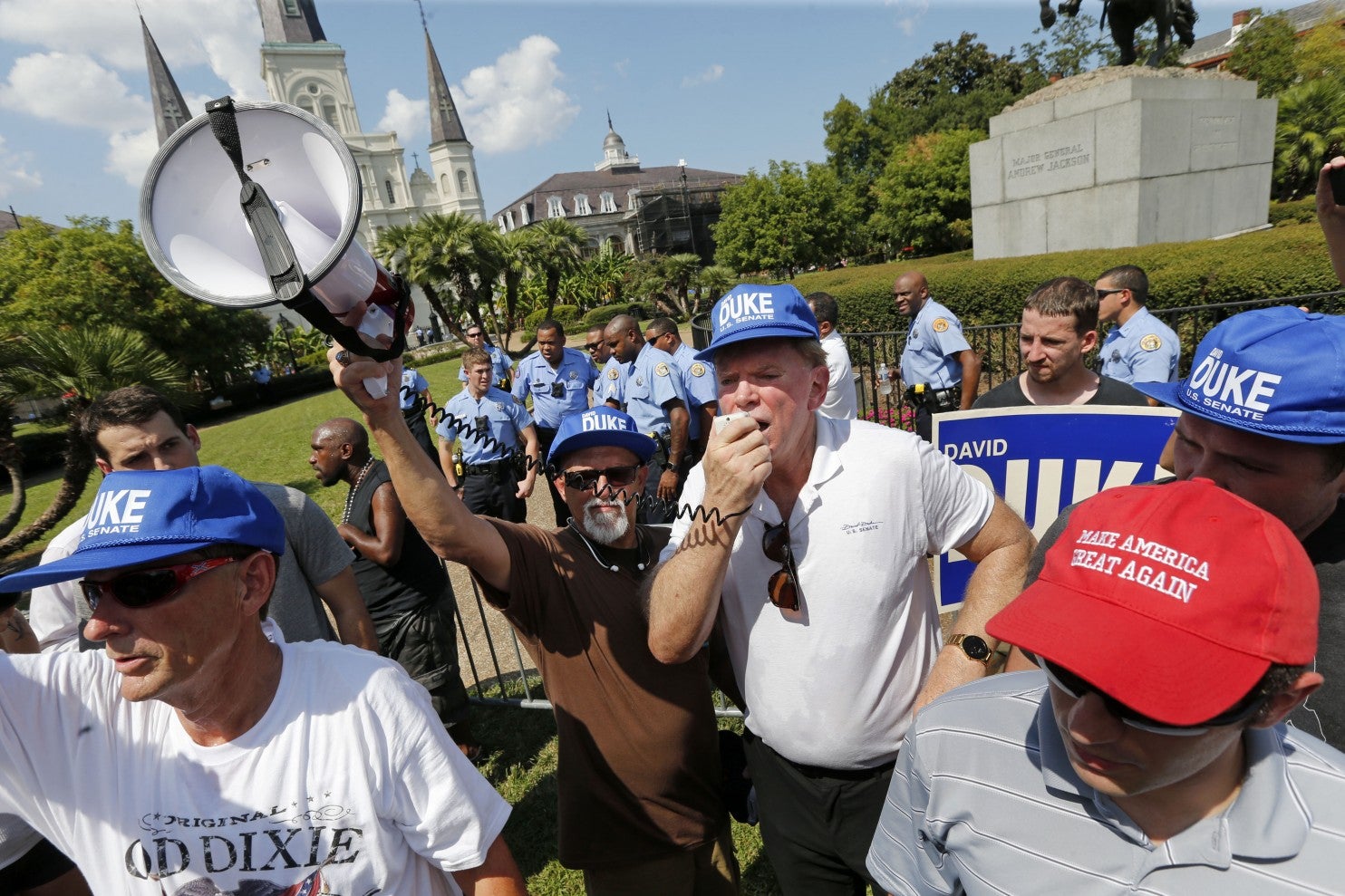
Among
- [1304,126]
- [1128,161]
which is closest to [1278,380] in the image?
[1128,161]

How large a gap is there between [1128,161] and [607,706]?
12.6m

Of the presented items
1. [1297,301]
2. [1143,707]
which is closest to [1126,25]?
[1297,301]

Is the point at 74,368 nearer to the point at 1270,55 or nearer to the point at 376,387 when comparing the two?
the point at 376,387

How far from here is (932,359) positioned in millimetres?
5867

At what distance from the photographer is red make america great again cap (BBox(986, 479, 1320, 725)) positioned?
0.91 meters

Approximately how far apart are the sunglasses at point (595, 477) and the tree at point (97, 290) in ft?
95.0

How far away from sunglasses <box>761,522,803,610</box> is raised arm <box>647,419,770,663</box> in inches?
7.2

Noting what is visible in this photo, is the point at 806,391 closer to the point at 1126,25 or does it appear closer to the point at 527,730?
the point at 527,730

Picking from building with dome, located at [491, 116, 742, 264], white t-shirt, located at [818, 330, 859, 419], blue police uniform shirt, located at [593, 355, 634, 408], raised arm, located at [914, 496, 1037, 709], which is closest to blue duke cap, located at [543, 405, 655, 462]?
raised arm, located at [914, 496, 1037, 709]

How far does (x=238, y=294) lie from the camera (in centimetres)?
138

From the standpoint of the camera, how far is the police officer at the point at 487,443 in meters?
6.22

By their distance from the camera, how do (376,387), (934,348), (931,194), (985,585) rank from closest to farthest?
(376,387) < (985,585) < (934,348) < (931,194)

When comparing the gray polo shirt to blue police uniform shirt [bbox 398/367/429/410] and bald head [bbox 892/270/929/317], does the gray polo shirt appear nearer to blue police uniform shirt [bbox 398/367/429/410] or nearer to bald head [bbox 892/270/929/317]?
blue police uniform shirt [bbox 398/367/429/410]

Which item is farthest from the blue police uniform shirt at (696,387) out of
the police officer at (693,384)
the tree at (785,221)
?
Result: the tree at (785,221)
